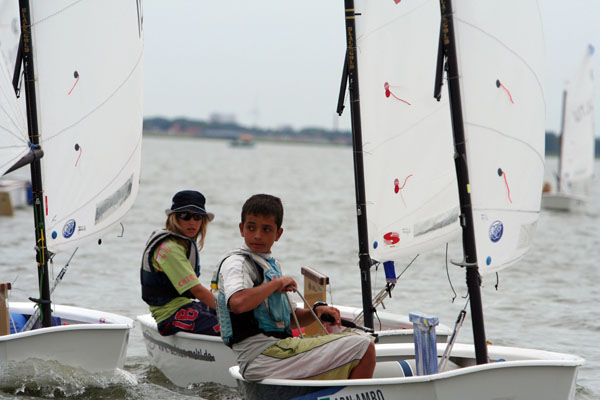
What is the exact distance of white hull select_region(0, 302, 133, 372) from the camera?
5.57 metres

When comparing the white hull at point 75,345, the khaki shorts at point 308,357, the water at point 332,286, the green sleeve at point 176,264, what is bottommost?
the water at point 332,286

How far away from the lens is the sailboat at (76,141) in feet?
18.7

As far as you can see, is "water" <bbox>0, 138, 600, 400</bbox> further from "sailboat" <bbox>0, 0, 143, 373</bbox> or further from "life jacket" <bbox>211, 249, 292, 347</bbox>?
"life jacket" <bbox>211, 249, 292, 347</bbox>

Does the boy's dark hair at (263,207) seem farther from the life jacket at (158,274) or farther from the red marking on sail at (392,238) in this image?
the red marking on sail at (392,238)

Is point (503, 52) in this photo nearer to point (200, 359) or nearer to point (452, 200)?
point (452, 200)

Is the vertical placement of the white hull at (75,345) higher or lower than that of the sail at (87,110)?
lower

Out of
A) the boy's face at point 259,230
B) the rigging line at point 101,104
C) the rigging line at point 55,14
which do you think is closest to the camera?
the boy's face at point 259,230

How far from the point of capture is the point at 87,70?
643 centimetres

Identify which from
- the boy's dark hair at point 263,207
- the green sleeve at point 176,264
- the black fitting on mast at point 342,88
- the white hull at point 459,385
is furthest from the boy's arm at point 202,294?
the black fitting on mast at point 342,88

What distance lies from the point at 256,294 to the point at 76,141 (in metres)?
2.75

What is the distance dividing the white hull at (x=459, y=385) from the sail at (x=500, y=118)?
67 cm

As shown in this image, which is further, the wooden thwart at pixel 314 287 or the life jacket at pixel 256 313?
the wooden thwart at pixel 314 287

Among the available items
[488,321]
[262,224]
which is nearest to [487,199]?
[262,224]

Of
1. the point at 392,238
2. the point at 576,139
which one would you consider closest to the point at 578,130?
the point at 576,139
